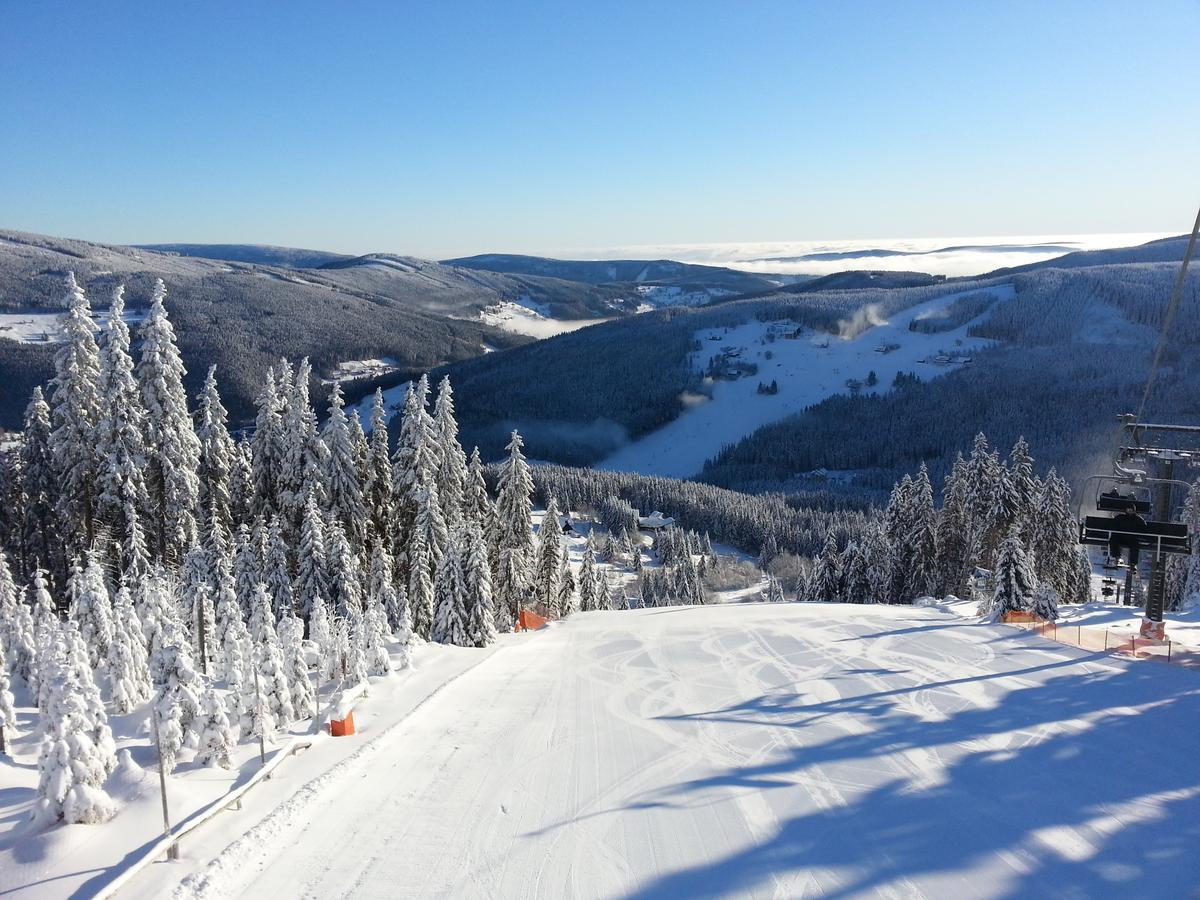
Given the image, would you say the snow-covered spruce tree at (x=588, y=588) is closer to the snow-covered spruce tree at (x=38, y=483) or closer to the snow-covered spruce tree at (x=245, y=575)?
the snow-covered spruce tree at (x=245, y=575)

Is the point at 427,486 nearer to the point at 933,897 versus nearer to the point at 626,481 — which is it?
the point at 933,897

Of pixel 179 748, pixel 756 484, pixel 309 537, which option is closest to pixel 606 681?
pixel 179 748

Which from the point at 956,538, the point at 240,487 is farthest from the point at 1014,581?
the point at 240,487

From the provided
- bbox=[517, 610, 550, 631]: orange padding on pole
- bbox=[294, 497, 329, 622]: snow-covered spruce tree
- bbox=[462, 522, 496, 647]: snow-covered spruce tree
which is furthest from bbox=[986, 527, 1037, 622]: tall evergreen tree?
bbox=[294, 497, 329, 622]: snow-covered spruce tree

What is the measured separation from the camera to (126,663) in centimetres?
1973

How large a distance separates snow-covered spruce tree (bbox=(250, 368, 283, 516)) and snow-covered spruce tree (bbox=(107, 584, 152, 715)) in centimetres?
872

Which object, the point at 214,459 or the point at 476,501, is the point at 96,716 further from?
the point at 476,501

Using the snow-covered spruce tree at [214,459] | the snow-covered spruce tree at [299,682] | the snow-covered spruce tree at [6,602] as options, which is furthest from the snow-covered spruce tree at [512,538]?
the snow-covered spruce tree at [6,602]

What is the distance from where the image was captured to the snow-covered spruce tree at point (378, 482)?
104 feet

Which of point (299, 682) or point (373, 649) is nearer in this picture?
point (299, 682)

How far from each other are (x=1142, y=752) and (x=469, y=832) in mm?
12103

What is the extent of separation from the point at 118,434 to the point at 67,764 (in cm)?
1946

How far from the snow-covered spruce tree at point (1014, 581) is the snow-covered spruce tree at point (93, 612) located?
3417cm

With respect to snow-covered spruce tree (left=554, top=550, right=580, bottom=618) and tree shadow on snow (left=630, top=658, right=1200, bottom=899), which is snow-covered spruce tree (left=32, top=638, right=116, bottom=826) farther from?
snow-covered spruce tree (left=554, top=550, right=580, bottom=618)
